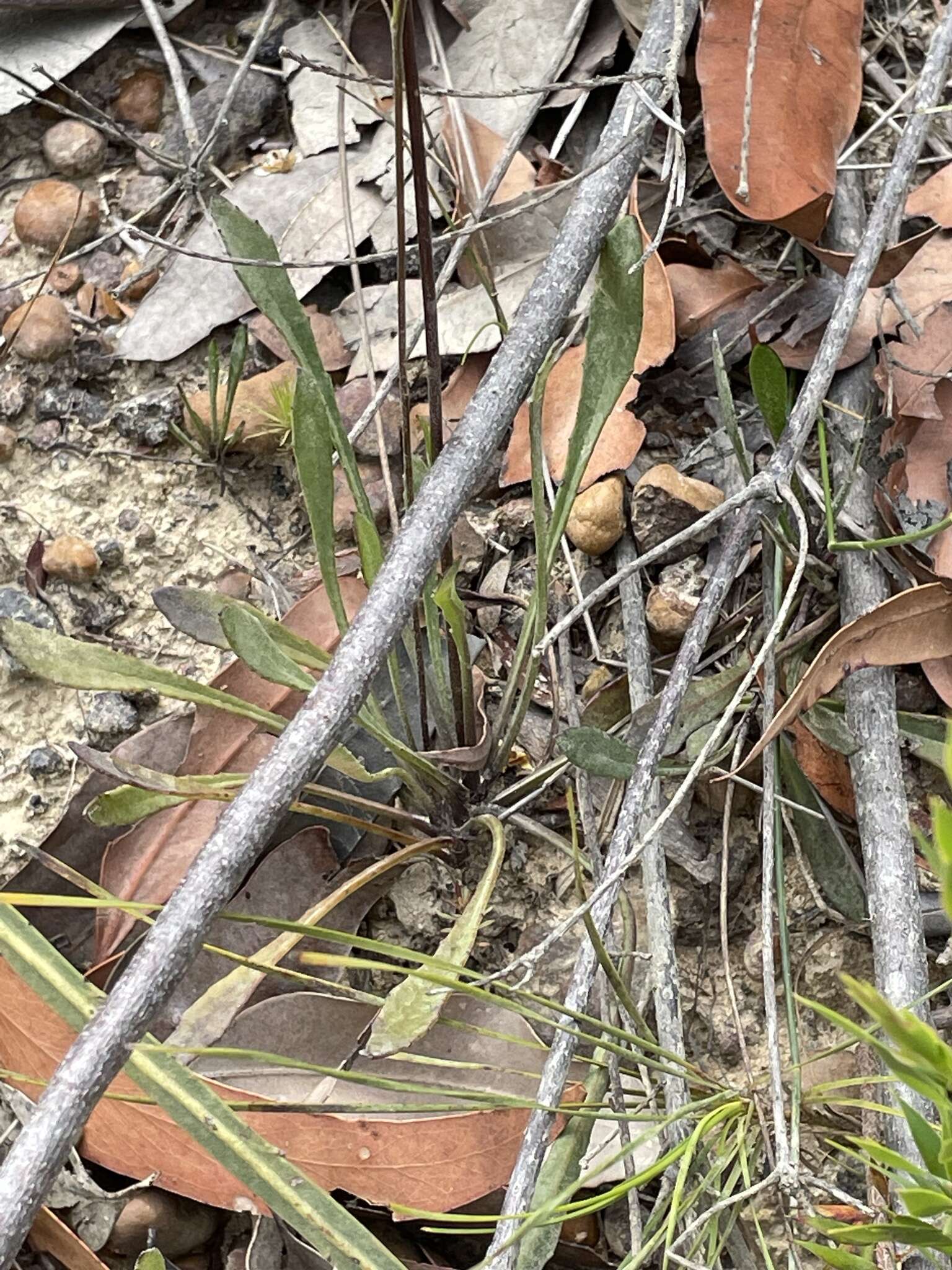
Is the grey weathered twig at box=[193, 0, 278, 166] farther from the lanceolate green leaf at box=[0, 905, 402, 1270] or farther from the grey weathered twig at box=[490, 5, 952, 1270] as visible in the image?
the lanceolate green leaf at box=[0, 905, 402, 1270]

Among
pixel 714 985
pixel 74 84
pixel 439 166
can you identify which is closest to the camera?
pixel 714 985

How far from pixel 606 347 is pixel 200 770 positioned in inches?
24.4

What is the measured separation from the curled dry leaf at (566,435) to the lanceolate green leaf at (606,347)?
165 mm

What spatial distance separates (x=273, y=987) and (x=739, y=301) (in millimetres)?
960

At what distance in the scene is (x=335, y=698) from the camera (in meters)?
0.95

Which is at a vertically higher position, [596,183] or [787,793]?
[596,183]

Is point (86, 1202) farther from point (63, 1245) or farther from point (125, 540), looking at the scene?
point (125, 540)

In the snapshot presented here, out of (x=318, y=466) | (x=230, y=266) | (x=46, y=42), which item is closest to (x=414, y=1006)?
(x=318, y=466)

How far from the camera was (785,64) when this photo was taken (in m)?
1.36

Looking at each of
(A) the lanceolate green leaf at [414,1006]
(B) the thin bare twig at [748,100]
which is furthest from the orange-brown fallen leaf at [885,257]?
(A) the lanceolate green leaf at [414,1006]

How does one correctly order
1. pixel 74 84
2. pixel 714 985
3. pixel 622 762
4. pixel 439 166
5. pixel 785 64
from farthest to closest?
pixel 74 84, pixel 439 166, pixel 785 64, pixel 714 985, pixel 622 762

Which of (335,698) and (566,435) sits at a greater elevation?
(335,698)

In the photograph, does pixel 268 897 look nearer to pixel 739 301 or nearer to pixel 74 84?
pixel 739 301

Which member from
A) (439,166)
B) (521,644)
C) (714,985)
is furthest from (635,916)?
(439,166)
